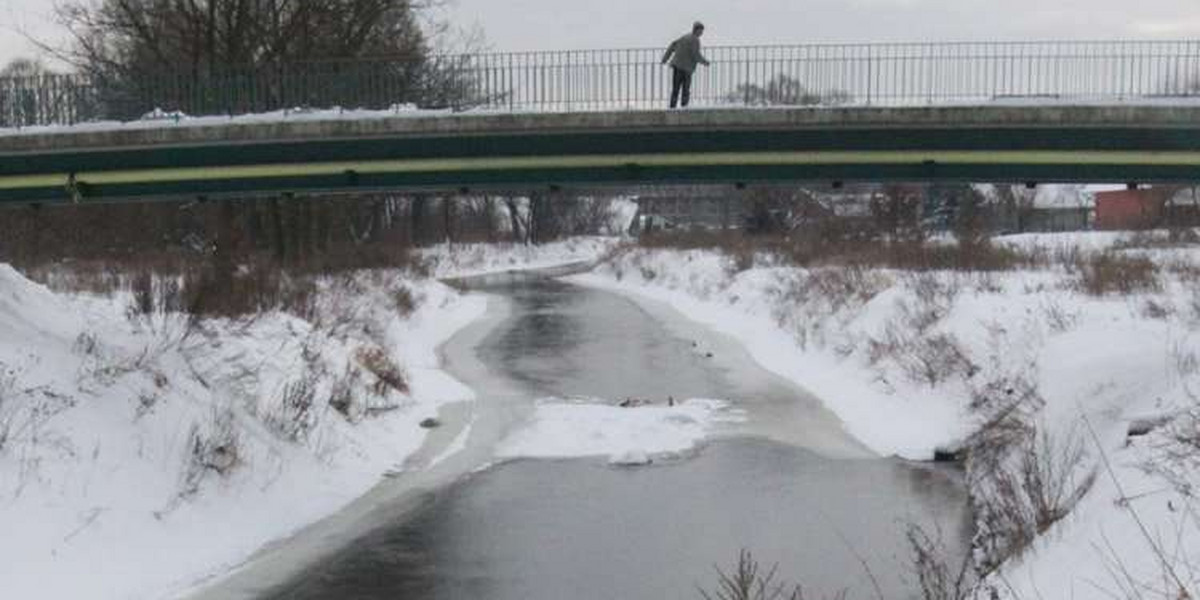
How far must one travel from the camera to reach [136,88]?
19422 mm

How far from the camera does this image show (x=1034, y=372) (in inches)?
577

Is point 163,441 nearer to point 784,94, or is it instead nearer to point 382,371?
point 382,371

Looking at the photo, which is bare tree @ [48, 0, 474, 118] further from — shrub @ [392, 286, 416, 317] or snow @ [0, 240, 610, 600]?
snow @ [0, 240, 610, 600]

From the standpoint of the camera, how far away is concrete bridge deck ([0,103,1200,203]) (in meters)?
16.8

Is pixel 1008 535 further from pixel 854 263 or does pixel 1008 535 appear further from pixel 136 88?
pixel 854 263

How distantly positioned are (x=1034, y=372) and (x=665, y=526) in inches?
224

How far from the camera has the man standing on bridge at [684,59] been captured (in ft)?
58.9

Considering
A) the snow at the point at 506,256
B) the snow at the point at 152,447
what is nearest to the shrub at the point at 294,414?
the snow at the point at 152,447

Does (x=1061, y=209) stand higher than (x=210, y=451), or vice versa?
(x=1061, y=209)

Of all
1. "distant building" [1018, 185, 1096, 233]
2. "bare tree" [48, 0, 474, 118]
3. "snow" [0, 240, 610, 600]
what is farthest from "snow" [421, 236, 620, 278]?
"snow" [0, 240, 610, 600]

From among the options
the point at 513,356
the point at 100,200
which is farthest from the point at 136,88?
the point at 513,356

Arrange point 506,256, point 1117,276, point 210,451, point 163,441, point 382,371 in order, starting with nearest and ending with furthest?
point 163,441 < point 210,451 < point 382,371 < point 1117,276 < point 506,256

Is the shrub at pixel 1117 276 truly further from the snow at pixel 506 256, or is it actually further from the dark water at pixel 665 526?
the snow at pixel 506 256

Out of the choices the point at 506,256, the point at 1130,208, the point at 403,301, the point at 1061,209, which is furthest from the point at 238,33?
the point at 1061,209
